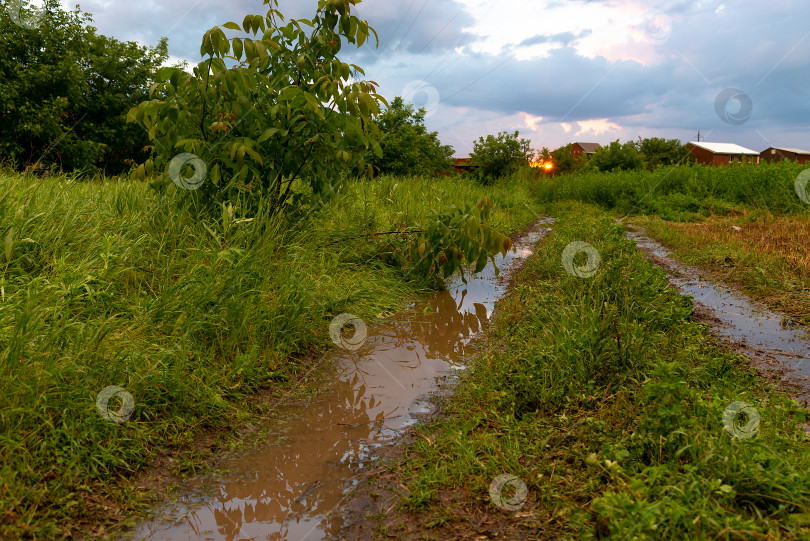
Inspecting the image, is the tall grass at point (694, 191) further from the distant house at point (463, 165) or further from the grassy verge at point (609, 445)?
the grassy verge at point (609, 445)

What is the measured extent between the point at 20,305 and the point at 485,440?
98.6 inches

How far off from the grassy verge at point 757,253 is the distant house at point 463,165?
48.2ft

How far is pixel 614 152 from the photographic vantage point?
1260 inches

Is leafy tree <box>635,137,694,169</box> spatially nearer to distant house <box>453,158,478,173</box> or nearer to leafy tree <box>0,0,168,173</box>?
distant house <box>453,158,478,173</box>

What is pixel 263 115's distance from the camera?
478cm

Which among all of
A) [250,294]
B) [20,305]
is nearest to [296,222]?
[250,294]

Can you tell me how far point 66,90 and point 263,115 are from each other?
25.9m

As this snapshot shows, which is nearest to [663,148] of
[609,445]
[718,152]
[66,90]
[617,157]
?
[718,152]

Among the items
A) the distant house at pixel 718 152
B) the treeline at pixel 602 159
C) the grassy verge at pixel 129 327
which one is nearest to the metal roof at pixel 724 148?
the distant house at pixel 718 152

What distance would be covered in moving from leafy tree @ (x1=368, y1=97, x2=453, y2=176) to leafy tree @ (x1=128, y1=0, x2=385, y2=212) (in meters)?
13.0

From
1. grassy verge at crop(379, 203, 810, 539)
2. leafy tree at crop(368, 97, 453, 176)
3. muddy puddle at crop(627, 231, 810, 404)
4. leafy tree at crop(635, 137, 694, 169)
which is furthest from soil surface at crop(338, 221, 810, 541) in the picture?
leafy tree at crop(635, 137, 694, 169)

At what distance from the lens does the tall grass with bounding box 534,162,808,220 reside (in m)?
11.4

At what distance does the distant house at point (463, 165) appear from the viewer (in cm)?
2520

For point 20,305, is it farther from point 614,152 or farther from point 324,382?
point 614,152
